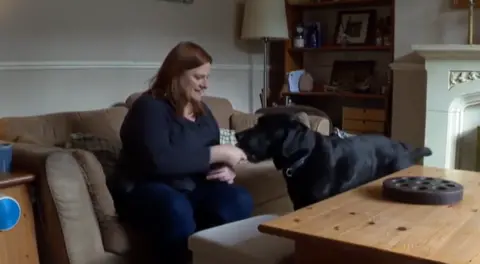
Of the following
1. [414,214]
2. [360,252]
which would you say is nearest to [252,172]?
[414,214]

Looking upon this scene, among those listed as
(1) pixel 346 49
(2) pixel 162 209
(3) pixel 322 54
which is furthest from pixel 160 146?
(3) pixel 322 54

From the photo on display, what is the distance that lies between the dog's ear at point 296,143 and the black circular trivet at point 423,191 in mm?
355

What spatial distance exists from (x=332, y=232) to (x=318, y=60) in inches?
131

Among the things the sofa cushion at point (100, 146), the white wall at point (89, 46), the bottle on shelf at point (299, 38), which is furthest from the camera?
the bottle on shelf at point (299, 38)

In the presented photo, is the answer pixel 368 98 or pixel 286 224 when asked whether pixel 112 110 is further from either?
pixel 368 98

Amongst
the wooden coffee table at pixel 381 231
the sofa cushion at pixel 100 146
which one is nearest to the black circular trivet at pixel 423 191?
the wooden coffee table at pixel 381 231

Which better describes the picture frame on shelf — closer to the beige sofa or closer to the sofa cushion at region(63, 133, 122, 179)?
the sofa cushion at region(63, 133, 122, 179)

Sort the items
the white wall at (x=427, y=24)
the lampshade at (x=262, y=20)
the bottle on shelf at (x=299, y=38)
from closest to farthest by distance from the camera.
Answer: the white wall at (x=427, y=24) → the lampshade at (x=262, y=20) → the bottle on shelf at (x=299, y=38)

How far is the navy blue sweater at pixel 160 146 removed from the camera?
211cm

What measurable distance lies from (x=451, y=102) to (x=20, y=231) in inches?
103

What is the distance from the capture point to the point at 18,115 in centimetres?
287

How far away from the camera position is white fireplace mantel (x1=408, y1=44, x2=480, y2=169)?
351 cm

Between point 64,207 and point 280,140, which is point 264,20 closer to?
point 280,140

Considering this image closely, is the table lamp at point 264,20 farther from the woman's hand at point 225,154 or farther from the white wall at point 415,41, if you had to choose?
the woman's hand at point 225,154
